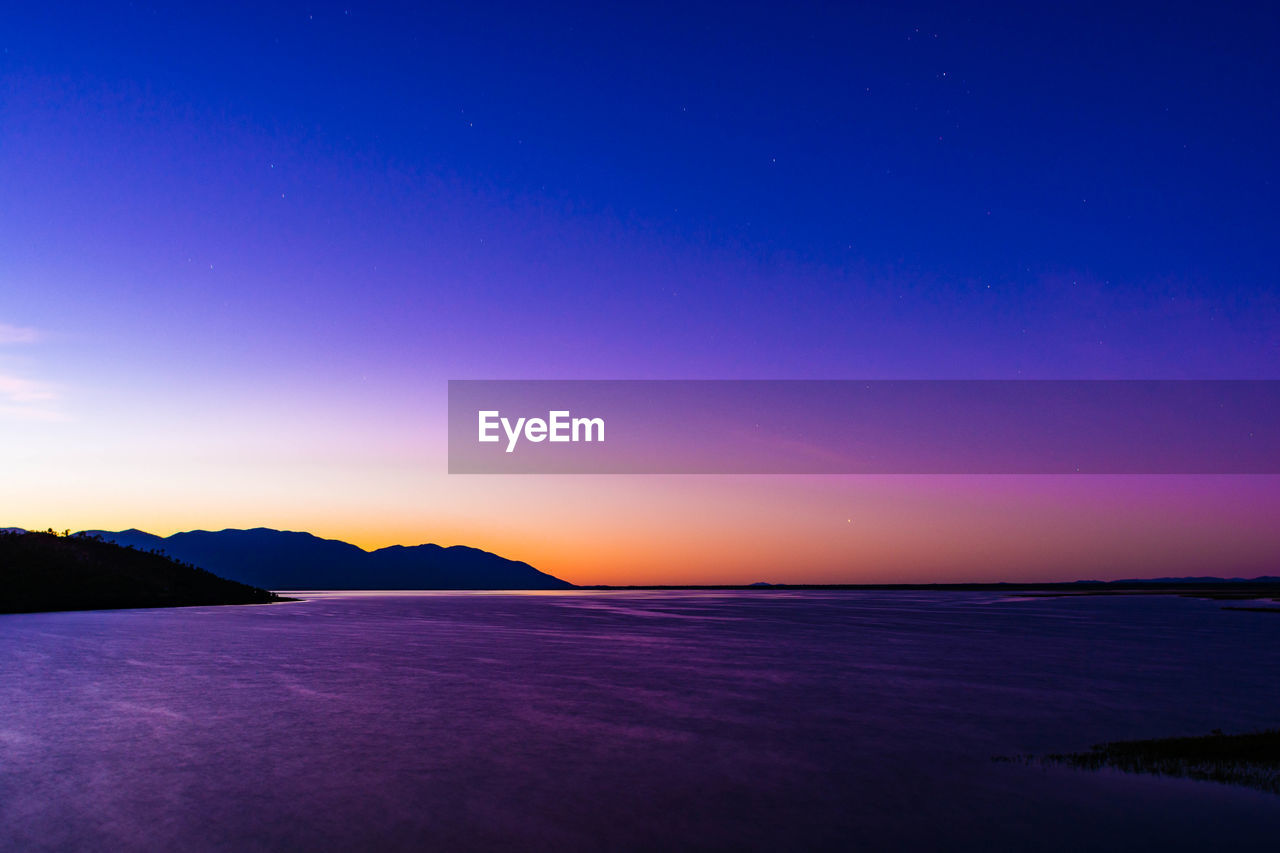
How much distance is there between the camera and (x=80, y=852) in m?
9.64

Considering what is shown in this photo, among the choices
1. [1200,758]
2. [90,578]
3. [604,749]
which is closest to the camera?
[1200,758]

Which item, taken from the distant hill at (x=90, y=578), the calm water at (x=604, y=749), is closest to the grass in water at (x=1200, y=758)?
the calm water at (x=604, y=749)

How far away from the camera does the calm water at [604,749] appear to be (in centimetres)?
1044

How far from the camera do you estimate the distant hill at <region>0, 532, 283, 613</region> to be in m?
74.4

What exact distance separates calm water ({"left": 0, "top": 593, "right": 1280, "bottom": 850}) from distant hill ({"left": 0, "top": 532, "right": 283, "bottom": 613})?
5162 centimetres

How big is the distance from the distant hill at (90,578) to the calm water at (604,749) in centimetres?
5162

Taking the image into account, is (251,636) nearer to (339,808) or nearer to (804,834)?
(339,808)

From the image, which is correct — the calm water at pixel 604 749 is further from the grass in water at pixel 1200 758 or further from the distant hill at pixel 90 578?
the distant hill at pixel 90 578

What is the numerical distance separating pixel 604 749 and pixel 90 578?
8605cm

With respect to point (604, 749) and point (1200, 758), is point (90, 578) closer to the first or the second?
point (604, 749)

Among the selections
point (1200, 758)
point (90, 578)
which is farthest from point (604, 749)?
point (90, 578)

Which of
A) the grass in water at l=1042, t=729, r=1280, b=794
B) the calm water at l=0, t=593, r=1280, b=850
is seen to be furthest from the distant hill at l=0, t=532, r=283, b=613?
the grass in water at l=1042, t=729, r=1280, b=794

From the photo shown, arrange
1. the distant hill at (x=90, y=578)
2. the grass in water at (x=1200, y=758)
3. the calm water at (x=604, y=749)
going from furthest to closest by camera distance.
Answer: the distant hill at (x=90, y=578) < the grass in water at (x=1200, y=758) < the calm water at (x=604, y=749)

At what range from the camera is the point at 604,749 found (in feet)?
49.9
